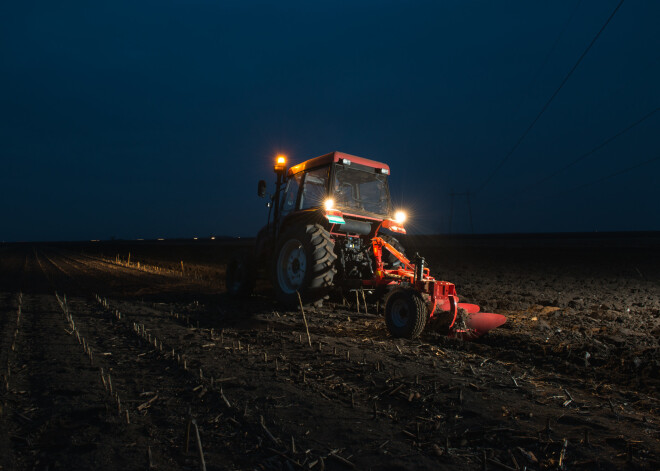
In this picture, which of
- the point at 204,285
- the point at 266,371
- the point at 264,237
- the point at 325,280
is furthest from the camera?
the point at 204,285

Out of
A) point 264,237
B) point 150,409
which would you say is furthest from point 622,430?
point 264,237

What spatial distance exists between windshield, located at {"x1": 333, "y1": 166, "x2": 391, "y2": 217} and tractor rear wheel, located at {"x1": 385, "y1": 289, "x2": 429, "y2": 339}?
2385 mm

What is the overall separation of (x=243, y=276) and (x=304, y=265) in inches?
94.2

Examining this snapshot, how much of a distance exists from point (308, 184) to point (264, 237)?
1775 mm

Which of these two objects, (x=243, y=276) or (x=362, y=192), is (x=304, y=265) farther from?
(x=243, y=276)

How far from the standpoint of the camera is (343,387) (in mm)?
3453

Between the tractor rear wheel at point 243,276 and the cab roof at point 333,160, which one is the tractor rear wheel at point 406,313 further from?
the tractor rear wheel at point 243,276

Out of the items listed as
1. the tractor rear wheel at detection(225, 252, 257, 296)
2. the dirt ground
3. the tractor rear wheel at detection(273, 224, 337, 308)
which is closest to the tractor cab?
the tractor rear wheel at detection(273, 224, 337, 308)

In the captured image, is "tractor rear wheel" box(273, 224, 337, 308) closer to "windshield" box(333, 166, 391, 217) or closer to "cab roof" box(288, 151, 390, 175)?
"windshield" box(333, 166, 391, 217)

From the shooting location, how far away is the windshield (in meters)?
7.59

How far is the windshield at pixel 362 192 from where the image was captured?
7.59 m

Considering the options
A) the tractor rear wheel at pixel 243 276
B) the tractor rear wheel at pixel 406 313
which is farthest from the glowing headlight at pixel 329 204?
the tractor rear wheel at pixel 243 276

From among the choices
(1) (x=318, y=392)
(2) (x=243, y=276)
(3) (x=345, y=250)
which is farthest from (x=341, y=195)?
(1) (x=318, y=392)

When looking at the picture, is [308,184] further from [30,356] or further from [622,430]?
[622,430]
